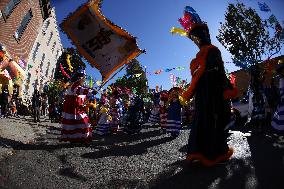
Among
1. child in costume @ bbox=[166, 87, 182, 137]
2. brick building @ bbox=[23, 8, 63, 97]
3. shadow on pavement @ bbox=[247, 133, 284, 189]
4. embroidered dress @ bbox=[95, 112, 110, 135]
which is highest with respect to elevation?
brick building @ bbox=[23, 8, 63, 97]

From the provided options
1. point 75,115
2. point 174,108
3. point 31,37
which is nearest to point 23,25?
point 31,37

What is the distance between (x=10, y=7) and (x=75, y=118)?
2022 centimetres

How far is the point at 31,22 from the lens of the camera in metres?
30.5

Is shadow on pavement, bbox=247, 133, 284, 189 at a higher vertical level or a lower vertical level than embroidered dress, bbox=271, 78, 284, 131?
lower

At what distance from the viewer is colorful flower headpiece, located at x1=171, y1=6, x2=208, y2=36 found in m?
5.75

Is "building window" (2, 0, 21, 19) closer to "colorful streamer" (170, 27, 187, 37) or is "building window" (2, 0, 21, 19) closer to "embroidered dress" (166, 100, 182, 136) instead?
"embroidered dress" (166, 100, 182, 136)

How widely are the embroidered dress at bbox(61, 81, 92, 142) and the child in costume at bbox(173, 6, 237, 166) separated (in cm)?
333

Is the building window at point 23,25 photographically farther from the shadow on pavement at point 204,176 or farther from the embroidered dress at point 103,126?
the shadow on pavement at point 204,176

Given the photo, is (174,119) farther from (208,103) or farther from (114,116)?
(208,103)

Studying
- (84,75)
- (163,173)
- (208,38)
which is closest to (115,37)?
(84,75)

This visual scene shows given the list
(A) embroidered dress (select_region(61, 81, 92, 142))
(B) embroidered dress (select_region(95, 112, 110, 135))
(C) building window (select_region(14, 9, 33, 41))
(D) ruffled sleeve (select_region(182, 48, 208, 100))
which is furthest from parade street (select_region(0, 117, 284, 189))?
(C) building window (select_region(14, 9, 33, 41))

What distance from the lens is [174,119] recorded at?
11.0 m

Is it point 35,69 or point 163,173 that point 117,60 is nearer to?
point 163,173

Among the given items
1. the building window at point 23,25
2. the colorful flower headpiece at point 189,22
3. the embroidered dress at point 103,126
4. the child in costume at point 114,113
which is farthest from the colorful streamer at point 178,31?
the building window at point 23,25
